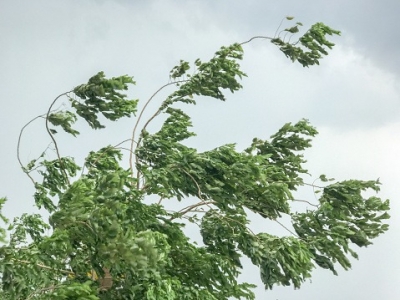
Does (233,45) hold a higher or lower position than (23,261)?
higher

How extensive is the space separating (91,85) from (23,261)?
4.25 m

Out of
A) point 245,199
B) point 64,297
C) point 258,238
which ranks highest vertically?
point 245,199

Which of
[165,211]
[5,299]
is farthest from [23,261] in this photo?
[5,299]

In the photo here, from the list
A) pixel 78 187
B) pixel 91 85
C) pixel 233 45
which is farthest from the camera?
pixel 233 45

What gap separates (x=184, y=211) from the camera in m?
16.6

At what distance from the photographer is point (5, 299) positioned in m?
17.1

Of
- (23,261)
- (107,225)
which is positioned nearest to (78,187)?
(23,261)

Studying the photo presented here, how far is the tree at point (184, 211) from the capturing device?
10891 mm

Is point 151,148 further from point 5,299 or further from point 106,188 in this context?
point 106,188

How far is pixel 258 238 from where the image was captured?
1468 cm

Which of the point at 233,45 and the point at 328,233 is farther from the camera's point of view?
the point at 233,45

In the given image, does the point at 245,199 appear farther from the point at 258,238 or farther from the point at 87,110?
the point at 87,110

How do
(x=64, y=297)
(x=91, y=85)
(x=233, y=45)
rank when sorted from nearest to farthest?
(x=64, y=297), (x=91, y=85), (x=233, y=45)

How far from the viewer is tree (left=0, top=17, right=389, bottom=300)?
1089 centimetres
